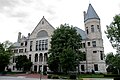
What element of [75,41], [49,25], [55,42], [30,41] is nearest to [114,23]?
[75,41]

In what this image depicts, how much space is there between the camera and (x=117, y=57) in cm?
2886

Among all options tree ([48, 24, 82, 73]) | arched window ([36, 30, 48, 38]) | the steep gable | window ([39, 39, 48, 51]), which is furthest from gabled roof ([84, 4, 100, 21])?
window ([39, 39, 48, 51])

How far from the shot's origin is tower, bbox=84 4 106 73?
166 ft

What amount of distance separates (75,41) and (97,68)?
1203 cm

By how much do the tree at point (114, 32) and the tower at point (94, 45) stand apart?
68.6 ft

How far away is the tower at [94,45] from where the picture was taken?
166 feet

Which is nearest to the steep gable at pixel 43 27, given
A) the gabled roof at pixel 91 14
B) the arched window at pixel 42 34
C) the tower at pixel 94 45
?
the arched window at pixel 42 34

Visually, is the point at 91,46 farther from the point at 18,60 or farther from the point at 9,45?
the point at 9,45

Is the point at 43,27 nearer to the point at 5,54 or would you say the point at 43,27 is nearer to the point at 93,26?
the point at 5,54

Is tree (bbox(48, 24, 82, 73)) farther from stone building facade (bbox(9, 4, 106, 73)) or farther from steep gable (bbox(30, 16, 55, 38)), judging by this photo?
steep gable (bbox(30, 16, 55, 38))

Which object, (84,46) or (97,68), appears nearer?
(97,68)

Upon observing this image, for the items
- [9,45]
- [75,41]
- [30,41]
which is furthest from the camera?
[30,41]

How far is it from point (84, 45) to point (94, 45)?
356 cm

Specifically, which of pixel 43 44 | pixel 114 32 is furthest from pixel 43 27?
pixel 114 32
